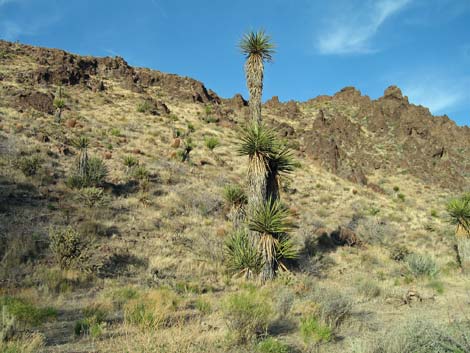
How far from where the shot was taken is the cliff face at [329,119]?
38750 mm

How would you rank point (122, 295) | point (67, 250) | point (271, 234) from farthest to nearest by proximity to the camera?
1. point (271, 234)
2. point (67, 250)
3. point (122, 295)

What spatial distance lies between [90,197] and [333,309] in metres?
11.4

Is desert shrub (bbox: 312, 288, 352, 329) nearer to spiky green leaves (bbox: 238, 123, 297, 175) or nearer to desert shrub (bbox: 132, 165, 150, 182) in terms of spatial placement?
spiky green leaves (bbox: 238, 123, 297, 175)

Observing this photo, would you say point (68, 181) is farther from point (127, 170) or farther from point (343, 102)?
point (343, 102)

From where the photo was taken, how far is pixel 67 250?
1005cm

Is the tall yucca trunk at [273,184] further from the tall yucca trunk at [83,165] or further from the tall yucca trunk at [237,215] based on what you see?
the tall yucca trunk at [83,165]

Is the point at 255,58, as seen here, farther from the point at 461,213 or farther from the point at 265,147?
the point at 461,213

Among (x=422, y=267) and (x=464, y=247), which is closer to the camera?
(x=422, y=267)

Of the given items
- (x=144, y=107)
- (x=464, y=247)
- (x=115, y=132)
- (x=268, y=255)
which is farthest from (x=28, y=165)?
(x=144, y=107)

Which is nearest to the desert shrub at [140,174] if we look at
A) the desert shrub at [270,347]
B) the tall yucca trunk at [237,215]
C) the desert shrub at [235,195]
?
the desert shrub at [235,195]

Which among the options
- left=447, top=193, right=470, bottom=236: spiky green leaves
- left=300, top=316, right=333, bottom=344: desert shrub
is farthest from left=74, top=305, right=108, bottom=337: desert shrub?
left=447, top=193, right=470, bottom=236: spiky green leaves

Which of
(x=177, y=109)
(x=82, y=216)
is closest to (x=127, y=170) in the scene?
(x=82, y=216)

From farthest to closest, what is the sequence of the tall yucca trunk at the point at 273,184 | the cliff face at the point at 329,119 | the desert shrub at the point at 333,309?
the cliff face at the point at 329,119, the tall yucca trunk at the point at 273,184, the desert shrub at the point at 333,309

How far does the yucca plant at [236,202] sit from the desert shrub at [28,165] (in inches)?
373
